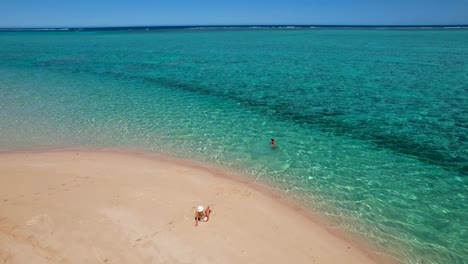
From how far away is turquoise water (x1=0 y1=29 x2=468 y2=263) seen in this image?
1064 cm

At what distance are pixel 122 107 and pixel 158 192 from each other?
1240 centimetres

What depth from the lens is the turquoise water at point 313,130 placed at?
10.6 meters

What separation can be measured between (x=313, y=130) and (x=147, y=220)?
11.3 metres

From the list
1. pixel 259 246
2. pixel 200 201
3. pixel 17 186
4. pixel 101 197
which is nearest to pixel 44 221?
pixel 101 197

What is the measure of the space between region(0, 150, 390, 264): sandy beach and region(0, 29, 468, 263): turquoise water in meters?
1.43

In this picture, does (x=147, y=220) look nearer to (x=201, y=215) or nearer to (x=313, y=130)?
(x=201, y=215)

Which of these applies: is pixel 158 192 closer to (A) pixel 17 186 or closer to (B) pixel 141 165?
(B) pixel 141 165

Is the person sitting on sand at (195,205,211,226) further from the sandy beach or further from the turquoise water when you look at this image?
the turquoise water

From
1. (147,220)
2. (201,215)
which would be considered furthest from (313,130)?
(147,220)

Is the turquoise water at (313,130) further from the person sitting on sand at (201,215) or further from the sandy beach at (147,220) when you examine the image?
the person sitting on sand at (201,215)

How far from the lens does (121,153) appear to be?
48.4ft

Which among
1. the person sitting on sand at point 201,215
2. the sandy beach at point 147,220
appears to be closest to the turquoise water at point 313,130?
the sandy beach at point 147,220

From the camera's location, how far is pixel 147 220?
31.6ft

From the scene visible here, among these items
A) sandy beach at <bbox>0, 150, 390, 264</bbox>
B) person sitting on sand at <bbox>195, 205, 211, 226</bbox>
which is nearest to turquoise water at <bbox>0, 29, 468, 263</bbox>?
sandy beach at <bbox>0, 150, 390, 264</bbox>
